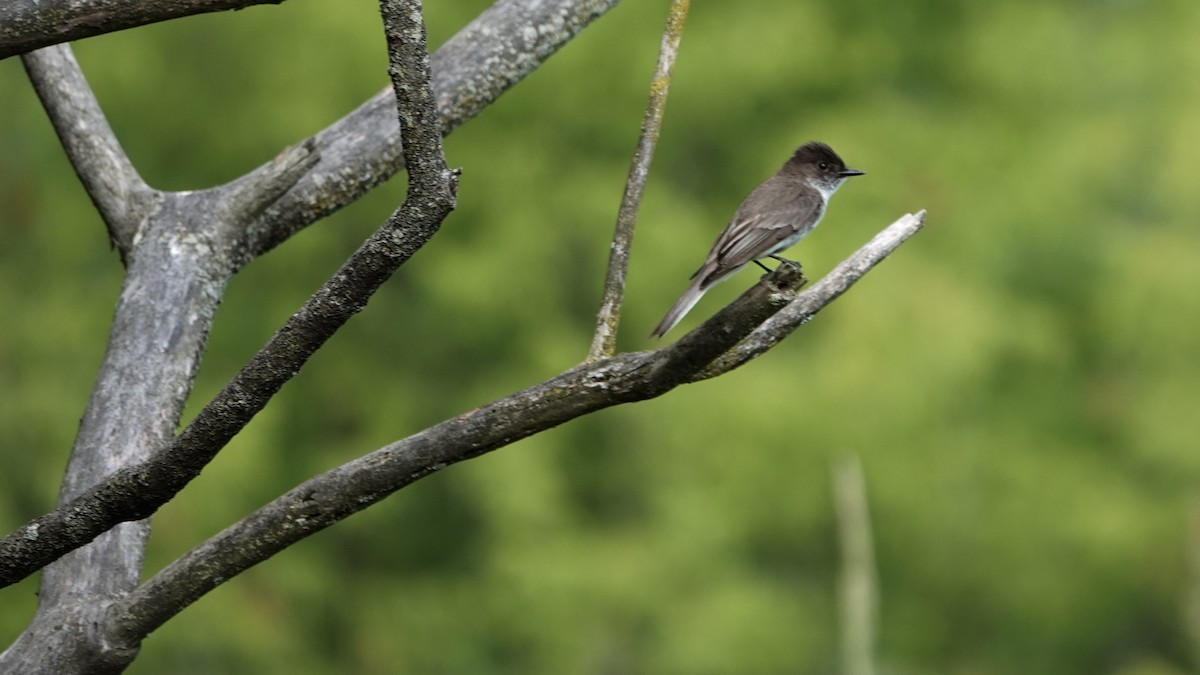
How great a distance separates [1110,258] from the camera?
12.5 m

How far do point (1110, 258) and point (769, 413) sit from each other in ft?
10.8

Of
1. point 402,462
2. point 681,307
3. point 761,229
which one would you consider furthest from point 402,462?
point 761,229

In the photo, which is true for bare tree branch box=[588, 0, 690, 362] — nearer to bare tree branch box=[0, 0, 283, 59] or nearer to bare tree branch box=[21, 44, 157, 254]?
bare tree branch box=[0, 0, 283, 59]

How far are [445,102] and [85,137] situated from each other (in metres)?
1.11

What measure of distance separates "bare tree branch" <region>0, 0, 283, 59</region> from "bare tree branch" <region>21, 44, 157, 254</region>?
4.74 ft

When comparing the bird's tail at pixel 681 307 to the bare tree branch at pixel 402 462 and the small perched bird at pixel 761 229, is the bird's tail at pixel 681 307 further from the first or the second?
the bare tree branch at pixel 402 462

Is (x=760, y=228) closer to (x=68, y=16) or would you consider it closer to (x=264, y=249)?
(x=264, y=249)

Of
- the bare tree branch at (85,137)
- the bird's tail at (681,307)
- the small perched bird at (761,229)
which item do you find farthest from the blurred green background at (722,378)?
the bare tree branch at (85,137)

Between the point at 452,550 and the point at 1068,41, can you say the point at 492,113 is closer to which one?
the point at 452,550

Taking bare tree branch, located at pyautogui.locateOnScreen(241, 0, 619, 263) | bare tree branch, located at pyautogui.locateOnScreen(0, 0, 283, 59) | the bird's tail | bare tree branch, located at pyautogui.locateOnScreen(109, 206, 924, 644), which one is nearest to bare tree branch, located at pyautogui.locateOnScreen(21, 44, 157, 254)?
bare tree branch, located at pyautogui.locateOnScreen(241, 0, 619, 263)

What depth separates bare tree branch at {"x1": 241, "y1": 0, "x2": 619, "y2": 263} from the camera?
4.58 m

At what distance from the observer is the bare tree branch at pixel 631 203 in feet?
11.6

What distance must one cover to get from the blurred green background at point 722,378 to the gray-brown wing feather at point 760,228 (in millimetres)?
6177

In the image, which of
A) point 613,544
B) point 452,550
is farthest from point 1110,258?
point 452,550
